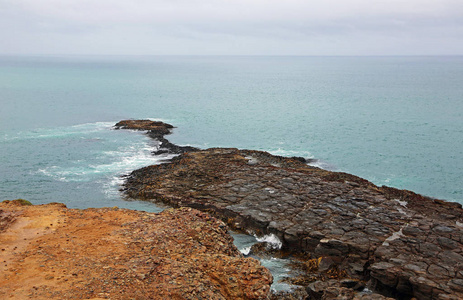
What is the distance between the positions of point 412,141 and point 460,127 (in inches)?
655

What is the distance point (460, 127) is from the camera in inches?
2864

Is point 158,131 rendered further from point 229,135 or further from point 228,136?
point 229,135

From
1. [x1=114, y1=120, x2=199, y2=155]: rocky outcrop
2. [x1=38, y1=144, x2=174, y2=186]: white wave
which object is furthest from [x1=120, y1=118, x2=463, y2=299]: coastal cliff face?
[x1=114, y1=120, x2=199, y2=155]: rocky outcrop

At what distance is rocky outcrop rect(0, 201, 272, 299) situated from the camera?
57.8ft

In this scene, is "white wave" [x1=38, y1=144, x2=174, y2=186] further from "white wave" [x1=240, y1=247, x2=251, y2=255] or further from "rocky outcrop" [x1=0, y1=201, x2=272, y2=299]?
"white wave" [x1=240, y1=247, x2=251, y2=255]

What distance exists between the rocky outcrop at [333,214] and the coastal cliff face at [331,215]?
0.06 m

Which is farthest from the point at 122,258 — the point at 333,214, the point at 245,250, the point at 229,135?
the point at 229,135

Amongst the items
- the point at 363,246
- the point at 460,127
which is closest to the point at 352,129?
the point at 460,127

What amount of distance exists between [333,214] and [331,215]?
0.25 m

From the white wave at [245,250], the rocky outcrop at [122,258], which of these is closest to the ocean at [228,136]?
the white wave at [245,250]

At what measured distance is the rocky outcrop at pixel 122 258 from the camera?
1762 centimetres

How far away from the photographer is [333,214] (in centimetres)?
2928

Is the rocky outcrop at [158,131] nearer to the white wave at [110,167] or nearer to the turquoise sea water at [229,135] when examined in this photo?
the turquoise sea water at [229,135]

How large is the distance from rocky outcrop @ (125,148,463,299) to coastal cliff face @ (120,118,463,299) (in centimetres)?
6
